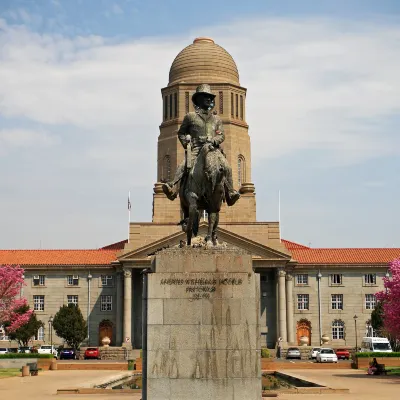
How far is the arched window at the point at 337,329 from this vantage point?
102 meters

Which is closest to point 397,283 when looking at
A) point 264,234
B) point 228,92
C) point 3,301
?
point 264,234

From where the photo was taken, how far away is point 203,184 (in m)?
22.1

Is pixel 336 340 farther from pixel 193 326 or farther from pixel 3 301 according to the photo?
pixel 193 326

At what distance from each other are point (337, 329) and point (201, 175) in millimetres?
83318

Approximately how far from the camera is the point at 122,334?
9750 cm

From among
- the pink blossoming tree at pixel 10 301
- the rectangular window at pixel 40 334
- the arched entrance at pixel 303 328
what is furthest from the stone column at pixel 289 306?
the pink blossoming tree at pixel 10 301

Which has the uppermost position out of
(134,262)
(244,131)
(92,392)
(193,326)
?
(244,131)

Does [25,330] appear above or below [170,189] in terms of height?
below

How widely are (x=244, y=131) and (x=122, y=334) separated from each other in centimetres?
2854

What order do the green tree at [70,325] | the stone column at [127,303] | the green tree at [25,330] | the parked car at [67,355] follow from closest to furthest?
the parked car at [67,355]
the green tree at [25,330]
the green tree at [70,325]
the stone column at [127,303]

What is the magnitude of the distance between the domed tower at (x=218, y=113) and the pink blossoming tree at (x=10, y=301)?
21329 mm

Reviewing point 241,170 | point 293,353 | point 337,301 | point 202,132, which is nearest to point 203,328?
point 202,132

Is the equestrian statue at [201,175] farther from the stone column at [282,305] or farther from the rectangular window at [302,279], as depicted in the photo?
the rectangular window at [302,279]

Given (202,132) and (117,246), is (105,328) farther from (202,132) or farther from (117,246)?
(202,132)
